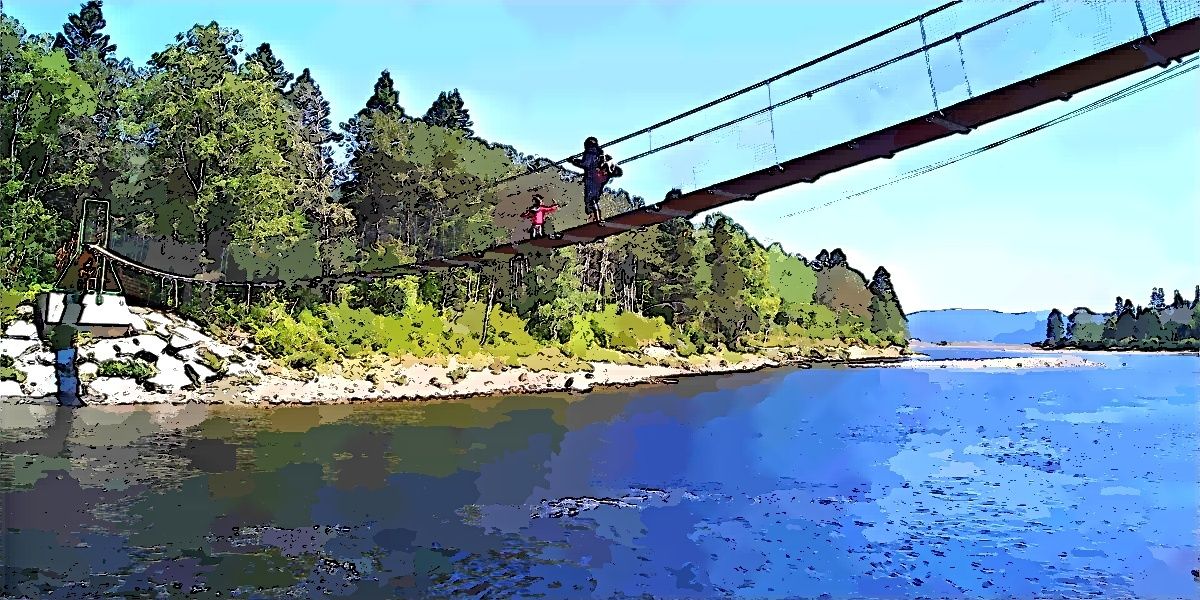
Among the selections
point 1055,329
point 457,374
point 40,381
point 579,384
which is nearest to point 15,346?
point 40,381

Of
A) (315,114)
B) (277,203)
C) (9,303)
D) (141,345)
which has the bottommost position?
(141,345)

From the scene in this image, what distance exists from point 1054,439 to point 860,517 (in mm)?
11073

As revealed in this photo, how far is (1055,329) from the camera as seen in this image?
149375mm

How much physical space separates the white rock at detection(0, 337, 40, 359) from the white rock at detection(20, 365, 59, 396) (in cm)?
77

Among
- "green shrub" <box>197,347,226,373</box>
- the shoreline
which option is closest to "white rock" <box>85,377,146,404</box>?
the shoreline

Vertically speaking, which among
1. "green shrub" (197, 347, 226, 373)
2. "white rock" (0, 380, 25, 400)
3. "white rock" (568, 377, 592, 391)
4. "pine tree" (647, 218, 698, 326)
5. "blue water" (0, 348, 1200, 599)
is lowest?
"blue water" (0, 348, 1200, 599)

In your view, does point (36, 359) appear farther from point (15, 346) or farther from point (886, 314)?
point (886, 314)

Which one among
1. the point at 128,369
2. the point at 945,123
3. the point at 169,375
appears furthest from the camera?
the point at 169,375

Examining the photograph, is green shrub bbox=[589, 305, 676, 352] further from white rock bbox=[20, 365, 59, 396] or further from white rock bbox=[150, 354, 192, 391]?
white rock bbox=[20, 365, 59, 396]

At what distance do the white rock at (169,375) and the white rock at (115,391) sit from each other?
564 millimetres

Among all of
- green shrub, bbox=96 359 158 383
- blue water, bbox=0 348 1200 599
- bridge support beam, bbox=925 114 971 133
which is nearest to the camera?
bridge support beam, bbox=925 114 971 133

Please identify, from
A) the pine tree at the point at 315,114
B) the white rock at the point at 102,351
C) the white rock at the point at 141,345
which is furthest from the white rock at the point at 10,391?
the pine tree at the point at 315,114

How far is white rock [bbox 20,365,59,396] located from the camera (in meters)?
22.3

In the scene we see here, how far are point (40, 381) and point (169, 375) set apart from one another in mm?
3085
